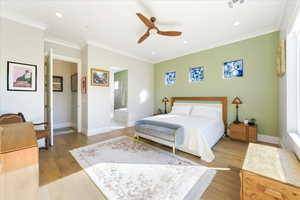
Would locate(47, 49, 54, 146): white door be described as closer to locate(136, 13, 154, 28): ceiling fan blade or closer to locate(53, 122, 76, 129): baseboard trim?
locate(53, 122, 76, 129): baseboard trim

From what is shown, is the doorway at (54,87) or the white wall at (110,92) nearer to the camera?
the doorway at (54,87)

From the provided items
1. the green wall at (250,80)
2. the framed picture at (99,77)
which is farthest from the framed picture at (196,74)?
the framed picture at (99,77)

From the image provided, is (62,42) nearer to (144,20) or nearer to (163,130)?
(144,20)

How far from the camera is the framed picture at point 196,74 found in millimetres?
4285

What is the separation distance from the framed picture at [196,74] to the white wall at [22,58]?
4.49 m

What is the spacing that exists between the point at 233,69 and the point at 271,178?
11.0 feet

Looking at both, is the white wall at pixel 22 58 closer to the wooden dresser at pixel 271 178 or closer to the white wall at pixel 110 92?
the white wall at pixel 110 92

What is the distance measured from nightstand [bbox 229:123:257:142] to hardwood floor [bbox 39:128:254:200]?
15cm

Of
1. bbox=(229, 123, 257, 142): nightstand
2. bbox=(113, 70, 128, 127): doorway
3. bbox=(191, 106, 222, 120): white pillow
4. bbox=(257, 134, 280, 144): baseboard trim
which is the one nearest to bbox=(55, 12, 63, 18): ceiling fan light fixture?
bbox=(113, 70, 128, 127): doorway

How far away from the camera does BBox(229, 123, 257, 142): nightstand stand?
303 centimetres

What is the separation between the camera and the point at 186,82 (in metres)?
4.69

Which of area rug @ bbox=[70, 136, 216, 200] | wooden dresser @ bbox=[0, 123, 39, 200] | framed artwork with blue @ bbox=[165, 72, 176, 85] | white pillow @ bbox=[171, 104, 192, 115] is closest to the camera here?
wooden dresser @ bbox=[0, 123, 39, 200]

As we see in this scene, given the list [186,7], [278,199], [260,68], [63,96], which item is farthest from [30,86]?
[260,68]

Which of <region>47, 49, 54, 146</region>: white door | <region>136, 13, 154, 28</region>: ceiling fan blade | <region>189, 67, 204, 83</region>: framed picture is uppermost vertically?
<region>136, 13, 154, 28</region>: ceiling fan blade
